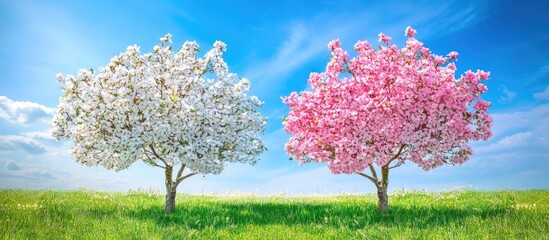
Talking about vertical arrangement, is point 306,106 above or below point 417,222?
above

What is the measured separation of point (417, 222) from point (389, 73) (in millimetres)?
5547

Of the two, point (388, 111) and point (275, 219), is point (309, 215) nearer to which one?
point (275, 219)

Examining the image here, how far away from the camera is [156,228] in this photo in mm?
14680

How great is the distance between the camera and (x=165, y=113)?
1683cm

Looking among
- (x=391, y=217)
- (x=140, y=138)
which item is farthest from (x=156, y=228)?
(x=391, y=217)

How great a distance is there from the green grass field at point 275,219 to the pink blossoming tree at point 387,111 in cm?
221

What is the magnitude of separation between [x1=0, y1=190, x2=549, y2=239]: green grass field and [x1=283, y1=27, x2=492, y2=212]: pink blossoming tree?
221cm

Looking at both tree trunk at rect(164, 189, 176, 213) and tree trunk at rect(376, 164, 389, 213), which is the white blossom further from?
tree trunk at rect(376, 164, 389, 213)

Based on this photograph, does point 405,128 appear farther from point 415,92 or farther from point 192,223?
point 192,223

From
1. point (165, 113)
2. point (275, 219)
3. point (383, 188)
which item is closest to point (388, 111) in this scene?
point (383, 188)

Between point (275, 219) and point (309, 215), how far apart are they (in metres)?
1.49

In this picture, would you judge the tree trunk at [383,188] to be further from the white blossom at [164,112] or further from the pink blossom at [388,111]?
the white blossom at [164,112]

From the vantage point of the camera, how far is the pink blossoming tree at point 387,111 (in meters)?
16.0

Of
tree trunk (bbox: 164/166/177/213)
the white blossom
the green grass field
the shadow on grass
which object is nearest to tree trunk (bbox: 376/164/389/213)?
the shadow on grass
